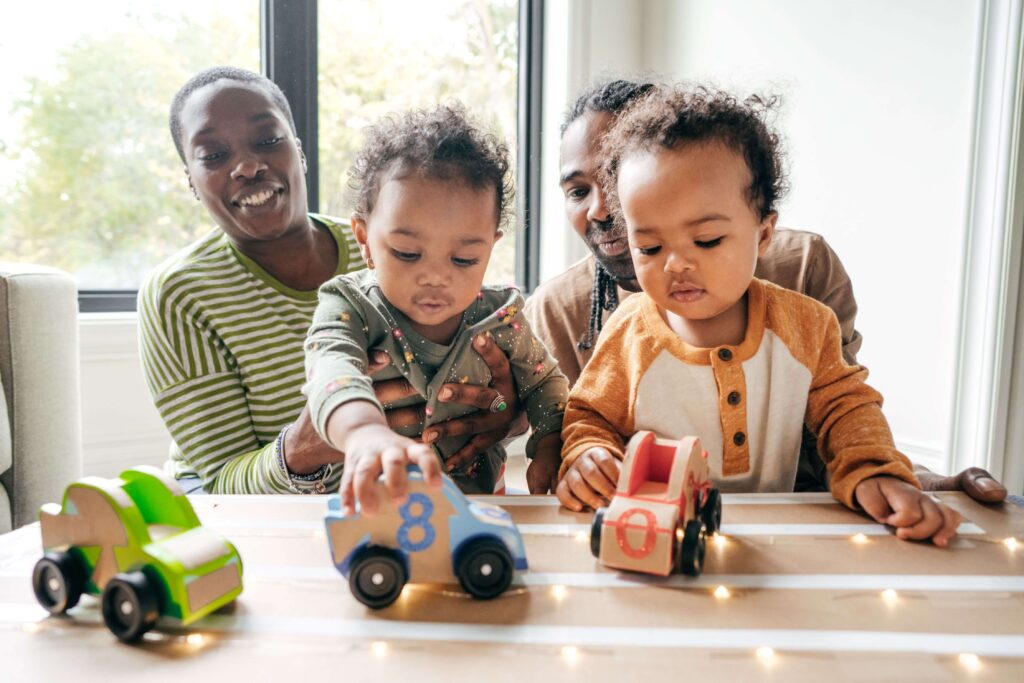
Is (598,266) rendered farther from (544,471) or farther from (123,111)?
(123,111)

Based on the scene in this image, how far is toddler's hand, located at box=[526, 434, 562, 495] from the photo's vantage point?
1099 mm

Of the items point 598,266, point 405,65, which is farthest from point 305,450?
point 405,65

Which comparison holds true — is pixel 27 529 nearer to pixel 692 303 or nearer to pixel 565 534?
pixel 565 534

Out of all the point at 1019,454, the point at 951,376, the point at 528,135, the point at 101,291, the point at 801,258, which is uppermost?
the point at 528,135

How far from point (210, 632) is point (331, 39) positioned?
250cm

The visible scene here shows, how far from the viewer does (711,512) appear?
82cm

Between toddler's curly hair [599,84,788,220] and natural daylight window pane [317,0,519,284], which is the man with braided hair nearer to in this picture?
toddler's curly hair [599,84,788,220]

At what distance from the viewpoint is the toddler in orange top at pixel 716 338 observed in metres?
0.99

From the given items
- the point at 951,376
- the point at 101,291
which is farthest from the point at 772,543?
the point at 101,291

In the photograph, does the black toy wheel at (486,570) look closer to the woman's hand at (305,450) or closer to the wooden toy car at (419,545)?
the wooden toy car at (419,545)

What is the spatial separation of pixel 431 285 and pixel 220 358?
1.56 feet

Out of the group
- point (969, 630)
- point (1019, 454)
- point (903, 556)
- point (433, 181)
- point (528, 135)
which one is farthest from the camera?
point (528, 135)

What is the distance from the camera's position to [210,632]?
0.64 metres

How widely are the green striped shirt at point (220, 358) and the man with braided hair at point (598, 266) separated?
498 millimetres
